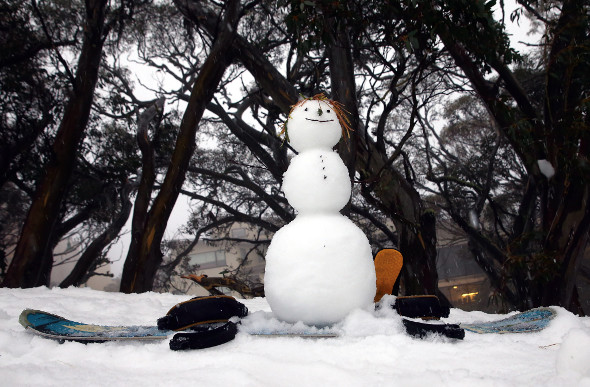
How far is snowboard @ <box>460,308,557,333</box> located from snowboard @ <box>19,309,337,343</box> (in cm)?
59

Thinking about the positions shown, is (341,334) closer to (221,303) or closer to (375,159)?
(221,303)

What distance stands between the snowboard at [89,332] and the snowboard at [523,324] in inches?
23.4

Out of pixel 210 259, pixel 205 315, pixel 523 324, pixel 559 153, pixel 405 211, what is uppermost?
pixel 210 259

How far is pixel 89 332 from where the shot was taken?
1.32 m

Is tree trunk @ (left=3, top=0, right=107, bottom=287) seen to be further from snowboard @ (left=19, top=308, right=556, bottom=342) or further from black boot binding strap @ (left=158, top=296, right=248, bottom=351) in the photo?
black boot binding strap @ (left=158, top=296, right=248, bottom=351)

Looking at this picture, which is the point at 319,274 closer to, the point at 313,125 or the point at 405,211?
the point at 313,125

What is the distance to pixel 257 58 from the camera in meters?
4.41

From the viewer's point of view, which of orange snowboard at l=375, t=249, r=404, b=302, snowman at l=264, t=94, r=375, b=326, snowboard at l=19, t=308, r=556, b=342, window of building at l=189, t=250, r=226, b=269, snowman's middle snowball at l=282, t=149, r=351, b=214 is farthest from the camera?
window of building at l=189, t=250, r=226, b=269

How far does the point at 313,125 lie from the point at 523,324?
3.53ft

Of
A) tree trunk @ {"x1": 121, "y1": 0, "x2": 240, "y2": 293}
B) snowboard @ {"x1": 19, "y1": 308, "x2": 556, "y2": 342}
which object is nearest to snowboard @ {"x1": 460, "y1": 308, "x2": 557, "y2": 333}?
snowboard @ {"x1": 19, "y1": 308, "x2": 556, "y2": 342}

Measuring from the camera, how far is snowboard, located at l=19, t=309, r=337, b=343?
1.24m

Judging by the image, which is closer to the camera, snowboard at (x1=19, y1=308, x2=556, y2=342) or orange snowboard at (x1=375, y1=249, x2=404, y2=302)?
snowboard at (x1=19, y1=308, x2=556, y2=342)

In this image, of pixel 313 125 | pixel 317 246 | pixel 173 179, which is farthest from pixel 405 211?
pixel 317 246

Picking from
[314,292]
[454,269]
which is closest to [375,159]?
[314,292]
